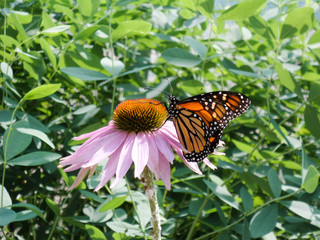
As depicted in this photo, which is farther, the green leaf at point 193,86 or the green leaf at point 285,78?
the green leaf at point 193,86

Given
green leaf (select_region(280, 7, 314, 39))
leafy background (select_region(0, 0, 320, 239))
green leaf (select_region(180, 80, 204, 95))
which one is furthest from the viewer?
green leaf (select_region(180, 80, 204, 95))

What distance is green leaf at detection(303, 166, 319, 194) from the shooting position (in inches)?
41.8

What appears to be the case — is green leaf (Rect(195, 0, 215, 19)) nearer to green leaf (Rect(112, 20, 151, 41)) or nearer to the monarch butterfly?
green leaf (Rect(112, 20, 151, 41))

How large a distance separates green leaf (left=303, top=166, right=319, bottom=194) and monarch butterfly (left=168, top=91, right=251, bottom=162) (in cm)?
23

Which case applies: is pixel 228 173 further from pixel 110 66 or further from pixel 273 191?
pixel 110 66

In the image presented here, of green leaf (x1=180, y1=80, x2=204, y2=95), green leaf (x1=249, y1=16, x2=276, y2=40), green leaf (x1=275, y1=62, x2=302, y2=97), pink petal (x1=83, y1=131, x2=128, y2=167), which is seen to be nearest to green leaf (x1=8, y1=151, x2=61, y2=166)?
pink petal (x1=83, y1=131, x2=128, y2=167)

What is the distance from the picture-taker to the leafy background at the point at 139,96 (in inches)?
45.1

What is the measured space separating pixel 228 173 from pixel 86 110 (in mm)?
591

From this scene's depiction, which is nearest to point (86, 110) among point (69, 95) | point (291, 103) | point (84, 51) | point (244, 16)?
point (84, 51)

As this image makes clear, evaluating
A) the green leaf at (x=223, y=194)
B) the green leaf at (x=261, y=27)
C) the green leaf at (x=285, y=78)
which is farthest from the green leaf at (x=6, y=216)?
the green leaf at (x=261, y=27)

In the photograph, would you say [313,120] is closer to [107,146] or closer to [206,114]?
[206,114]

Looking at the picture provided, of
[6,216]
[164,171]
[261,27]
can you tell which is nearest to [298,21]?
[261,27]

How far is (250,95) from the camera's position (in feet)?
5.56

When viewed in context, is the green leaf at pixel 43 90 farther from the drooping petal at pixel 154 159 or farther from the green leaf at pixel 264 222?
the green leaf at pixel 264 222
